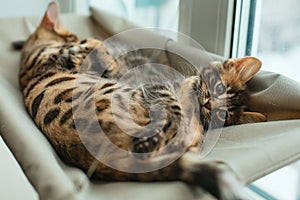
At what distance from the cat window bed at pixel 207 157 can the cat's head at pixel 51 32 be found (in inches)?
12.2

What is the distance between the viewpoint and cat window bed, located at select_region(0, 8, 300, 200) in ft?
2.19

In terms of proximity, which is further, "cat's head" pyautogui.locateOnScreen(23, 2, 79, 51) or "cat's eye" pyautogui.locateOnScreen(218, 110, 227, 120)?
"cat's head" pyautogui.locateOnScreen(23, 2, 79, 51)

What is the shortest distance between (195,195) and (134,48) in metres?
0.79

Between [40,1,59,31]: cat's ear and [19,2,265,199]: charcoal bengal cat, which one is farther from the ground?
[40,1,59,31]: cat's ear

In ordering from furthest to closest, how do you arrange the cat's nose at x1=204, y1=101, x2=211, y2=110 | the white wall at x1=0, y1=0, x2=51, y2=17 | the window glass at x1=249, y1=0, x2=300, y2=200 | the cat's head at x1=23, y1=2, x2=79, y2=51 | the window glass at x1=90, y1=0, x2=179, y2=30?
the white wall at x1=0, y1=0, x2=51, y2=17 → the window glass at x1=90, y1=0, x2=179, y2=30 → the cat's head at x1=23, y1=2, x2=79, y2=51 → the window glass at x1=249, y1=0, x2=300, y2=200 → the cat's nose at x1=204, y1=101, x2=211, y2=110

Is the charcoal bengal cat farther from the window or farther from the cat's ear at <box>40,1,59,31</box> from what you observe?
the cat's ear at <box>40,1,59,31</box>

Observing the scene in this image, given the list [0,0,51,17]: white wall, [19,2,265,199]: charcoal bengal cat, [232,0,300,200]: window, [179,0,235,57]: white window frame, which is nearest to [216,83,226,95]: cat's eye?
[19,2,265,199]: charcoal bengal cat

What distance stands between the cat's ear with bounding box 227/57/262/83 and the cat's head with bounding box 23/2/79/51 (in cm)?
70

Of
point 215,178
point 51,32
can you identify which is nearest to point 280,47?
point 215,178

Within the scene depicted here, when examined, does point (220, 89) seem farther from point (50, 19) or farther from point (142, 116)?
point (50, 19)

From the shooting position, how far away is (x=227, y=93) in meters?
0.97

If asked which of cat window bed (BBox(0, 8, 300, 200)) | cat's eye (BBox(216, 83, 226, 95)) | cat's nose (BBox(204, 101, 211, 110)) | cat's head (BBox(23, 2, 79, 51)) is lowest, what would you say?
cat window bed (BBox(0, 8, 300, 200))

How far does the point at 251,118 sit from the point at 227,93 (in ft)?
0.26

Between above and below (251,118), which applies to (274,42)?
above
